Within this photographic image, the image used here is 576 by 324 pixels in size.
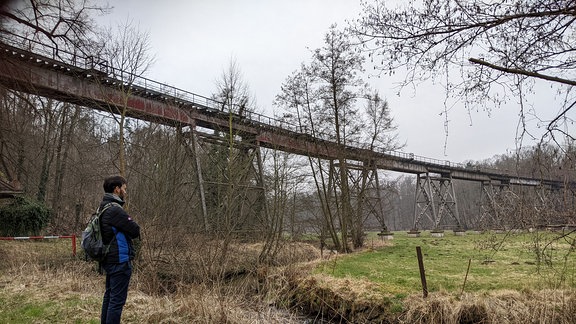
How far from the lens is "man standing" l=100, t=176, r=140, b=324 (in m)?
3.83

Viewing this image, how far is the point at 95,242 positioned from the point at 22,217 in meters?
13.5

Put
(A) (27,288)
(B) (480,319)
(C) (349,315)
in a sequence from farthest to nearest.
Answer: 1. (C) (349,315)
2. (A) (27,288)
3. (B) (480,319)

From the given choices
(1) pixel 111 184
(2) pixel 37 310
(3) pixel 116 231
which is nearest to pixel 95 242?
(3) pixel 116 231

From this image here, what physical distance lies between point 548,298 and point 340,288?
13.3 ft

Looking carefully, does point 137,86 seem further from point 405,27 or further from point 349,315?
point 405,27

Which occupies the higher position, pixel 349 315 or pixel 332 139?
pixel 332 139

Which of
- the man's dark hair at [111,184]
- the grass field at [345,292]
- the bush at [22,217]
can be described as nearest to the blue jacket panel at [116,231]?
the man's dark hair at [111,184]

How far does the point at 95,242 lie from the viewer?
383 centimetres

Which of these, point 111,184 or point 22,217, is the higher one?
point 111,184

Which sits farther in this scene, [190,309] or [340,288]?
[340,288]

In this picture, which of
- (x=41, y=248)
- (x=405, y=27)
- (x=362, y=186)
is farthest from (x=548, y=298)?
(x=41, y=248)

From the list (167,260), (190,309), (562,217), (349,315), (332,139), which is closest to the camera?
(562,217)

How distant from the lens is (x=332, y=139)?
17.6 m

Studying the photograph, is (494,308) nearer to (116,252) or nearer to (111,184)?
(116,252)
